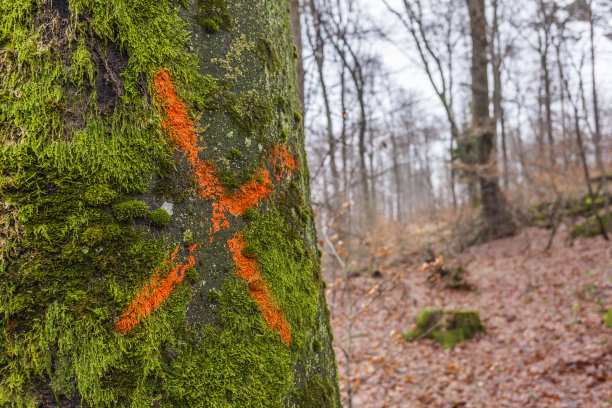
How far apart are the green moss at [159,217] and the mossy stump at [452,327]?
7.08 m

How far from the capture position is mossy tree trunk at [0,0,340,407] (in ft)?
2.50

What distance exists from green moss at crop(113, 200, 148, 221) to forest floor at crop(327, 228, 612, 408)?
314 centimetres

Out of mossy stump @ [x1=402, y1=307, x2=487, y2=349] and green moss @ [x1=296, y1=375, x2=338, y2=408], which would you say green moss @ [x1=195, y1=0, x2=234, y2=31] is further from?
mossy stump @ [x1=402, y1=307, x2=487, y2=349]

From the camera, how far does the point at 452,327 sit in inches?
282

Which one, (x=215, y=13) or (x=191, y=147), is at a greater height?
(x=215, y=13)

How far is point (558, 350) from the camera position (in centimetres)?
570

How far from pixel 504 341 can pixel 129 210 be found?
299 inches

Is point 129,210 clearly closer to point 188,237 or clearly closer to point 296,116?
point 188,237

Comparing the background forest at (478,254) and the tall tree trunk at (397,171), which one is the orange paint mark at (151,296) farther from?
the tall tree trunk at (397,171)

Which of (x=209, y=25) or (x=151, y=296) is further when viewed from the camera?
(x=209, y=25)

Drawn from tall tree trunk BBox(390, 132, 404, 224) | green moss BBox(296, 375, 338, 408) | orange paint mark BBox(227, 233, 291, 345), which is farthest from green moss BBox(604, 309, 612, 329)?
orange paint mark BBox(227, 233, 291, 345)

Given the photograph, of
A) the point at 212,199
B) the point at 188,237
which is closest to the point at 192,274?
the point at 188,237

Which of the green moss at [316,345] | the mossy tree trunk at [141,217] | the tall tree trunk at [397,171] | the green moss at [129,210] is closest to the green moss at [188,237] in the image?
the mossy tree trunk at [141,217]

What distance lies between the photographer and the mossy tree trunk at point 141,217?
2.50 ft
